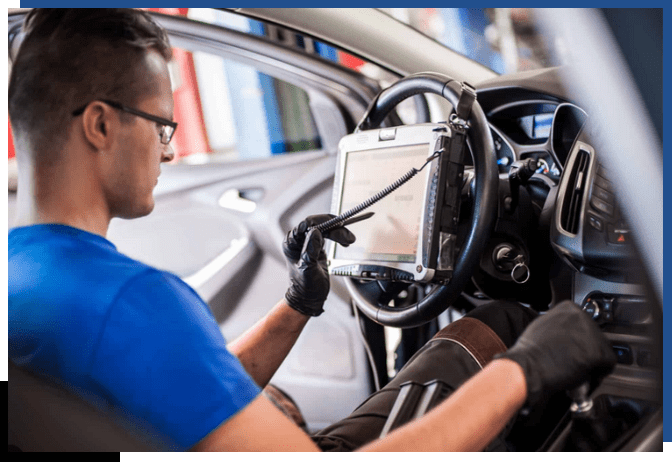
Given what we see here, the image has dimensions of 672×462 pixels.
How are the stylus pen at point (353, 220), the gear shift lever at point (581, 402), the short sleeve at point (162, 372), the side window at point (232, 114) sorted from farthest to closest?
the side window at point (232, 114)
the stylus pen at point (353, 220)
the gear shift lever at point (581, 402)
the short sleeve at point (162, 372)

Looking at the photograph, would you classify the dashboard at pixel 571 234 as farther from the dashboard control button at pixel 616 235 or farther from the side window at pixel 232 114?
the side window at pixel 232 114

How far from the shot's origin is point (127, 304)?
1.99 feet

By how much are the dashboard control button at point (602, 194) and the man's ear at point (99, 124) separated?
2.33ft

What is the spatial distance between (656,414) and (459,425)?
37 cm

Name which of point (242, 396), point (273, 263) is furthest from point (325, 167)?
point (242, 396)

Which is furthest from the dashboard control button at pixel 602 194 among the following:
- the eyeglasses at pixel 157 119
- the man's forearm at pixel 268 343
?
the eyeglasses at pixel 157 119

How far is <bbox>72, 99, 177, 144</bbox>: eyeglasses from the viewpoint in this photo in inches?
28.2

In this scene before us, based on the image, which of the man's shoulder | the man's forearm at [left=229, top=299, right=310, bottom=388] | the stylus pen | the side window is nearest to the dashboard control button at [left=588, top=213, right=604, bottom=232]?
the stylus pen

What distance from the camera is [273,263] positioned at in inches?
84.8

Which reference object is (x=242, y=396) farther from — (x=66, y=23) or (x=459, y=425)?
(x=66, y=23)

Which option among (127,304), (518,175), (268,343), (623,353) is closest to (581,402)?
(623,353)

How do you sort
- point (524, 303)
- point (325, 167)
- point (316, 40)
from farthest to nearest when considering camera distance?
point (325, 167)
point (316, 40)
point (524, 303)

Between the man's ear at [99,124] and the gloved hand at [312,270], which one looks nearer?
the man's ear at [99,124]

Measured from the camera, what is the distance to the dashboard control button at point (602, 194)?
0.92 meters
